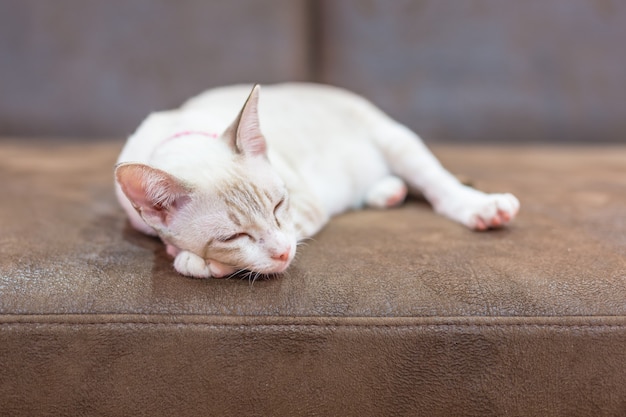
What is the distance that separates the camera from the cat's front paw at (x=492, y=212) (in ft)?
3.82

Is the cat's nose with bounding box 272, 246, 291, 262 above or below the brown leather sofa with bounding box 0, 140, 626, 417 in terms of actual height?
above

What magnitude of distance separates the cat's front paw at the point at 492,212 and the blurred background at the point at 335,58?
835 mm

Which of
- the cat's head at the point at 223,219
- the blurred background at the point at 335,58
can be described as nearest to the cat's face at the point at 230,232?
the cat's head at the point at 223,219

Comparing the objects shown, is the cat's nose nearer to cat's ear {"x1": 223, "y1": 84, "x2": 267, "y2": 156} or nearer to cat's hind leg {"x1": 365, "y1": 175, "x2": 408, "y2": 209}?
cat's ear {"x1": 223, "y1": 84, "x2": 267, "y2": 156}

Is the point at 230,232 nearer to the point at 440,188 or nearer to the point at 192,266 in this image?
the point at 192,266

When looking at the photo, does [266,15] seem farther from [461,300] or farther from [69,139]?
[461,300]

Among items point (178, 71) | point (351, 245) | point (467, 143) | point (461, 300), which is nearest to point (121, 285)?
point (351, 245)

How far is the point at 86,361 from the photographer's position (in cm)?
86

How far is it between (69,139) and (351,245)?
1.30 metres

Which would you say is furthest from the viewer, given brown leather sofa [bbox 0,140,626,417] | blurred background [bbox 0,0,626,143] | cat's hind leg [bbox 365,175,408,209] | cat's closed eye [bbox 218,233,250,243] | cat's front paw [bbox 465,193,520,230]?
blurred background [bbox 0,0,626,143]

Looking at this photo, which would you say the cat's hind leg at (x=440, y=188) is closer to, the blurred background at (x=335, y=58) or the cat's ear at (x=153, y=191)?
the blurred background at (x=335, y=58)

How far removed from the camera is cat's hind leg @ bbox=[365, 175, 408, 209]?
1.39 meters

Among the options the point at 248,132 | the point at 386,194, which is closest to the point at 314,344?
the point at 248,132

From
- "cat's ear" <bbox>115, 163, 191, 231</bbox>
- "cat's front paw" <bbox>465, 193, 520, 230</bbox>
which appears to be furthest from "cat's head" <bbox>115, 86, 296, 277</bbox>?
"cat's front paw" <bbox>465, 193, 520, 230</bbox>
